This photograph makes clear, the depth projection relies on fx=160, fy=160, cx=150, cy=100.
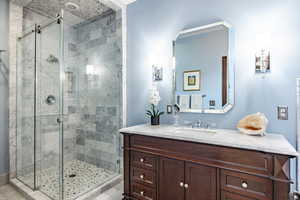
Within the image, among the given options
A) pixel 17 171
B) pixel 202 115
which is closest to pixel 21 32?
pixel 17 171

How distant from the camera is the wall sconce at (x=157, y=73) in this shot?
2.21 metres

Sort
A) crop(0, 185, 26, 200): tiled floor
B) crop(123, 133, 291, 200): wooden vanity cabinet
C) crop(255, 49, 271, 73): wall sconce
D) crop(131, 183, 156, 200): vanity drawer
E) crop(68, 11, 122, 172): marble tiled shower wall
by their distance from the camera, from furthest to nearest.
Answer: crop(68, 11, 122, 172): marble tiled shower wall < crop(0, 185, 26, 200): tiled floor < crop(131, 183, 156, 200): vanity drawer < crop(255, 49, 271, 73): wall sconce < crop(123, 133, 291, 200): wooden vanity cabinet

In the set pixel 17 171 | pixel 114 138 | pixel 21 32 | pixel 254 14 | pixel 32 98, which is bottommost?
pixel 17 171

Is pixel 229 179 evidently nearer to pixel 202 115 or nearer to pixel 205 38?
pixel 202 115

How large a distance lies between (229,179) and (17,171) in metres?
2.88

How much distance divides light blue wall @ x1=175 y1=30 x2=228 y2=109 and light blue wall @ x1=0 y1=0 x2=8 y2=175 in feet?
8.19

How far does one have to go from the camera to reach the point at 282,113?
1.49 metres

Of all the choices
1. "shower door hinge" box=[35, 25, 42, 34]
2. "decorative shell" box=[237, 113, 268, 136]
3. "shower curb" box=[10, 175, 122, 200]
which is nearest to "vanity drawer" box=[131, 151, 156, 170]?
"shower curb" box=[10, 175, 122, 200]

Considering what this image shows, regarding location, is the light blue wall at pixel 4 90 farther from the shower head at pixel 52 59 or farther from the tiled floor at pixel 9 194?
the shower head at pixel 52 59

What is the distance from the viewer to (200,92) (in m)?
1.92

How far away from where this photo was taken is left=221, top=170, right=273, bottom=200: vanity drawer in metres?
1.10

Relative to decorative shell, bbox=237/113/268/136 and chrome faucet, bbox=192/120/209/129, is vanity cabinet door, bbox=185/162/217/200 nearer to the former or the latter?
decorative shell, bbox=237/113/268/136

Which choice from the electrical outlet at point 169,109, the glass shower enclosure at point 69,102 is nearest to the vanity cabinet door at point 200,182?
the electrical outlet at point 169,109

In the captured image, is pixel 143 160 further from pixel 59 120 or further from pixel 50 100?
pixel 50 100
